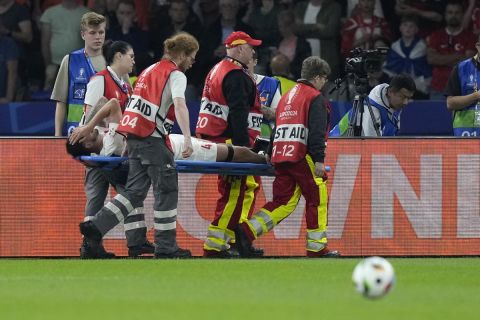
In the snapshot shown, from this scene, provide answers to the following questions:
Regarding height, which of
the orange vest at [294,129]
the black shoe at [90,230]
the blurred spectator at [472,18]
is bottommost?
the black shoe at [90,230]

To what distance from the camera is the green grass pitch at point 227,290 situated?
987 cm

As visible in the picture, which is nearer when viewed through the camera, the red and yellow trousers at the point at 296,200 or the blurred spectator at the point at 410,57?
the red and yellow trousers at the point at 296,200

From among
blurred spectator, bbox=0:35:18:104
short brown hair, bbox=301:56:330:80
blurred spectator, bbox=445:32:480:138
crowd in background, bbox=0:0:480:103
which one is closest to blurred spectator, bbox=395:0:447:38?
crowd in background, bbox=0:0:480:103

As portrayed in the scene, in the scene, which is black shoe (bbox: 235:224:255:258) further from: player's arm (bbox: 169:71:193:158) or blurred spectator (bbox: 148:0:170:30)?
blurred spectator (bbox: 148:0:170:30)

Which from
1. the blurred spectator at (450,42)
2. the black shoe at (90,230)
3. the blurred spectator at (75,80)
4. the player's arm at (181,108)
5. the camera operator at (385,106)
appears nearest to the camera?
the player's arm at (181,108)

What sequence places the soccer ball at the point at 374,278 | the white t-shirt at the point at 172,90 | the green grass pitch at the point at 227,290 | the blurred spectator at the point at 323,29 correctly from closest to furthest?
the green grass pitch at the point at 227,290 < the soccer ball at the point at 374,278 < the white t-shirt at the point at 172,90 < the blurred spectator at the point at 323,29

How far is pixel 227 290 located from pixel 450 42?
32.3 ft

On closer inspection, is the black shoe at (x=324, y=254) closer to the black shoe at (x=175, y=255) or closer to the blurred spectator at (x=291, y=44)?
the black shoe at (x=175, y=255)

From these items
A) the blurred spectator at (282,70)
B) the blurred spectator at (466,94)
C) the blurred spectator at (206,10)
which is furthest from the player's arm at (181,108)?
the blurred spectator at (206,10)

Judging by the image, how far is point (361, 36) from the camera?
2055 centimetres

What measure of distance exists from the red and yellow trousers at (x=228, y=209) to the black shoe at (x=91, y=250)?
1102 millimetres

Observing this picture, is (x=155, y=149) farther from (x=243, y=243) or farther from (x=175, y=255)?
(x=243, y=243)

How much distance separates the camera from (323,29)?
20672mm

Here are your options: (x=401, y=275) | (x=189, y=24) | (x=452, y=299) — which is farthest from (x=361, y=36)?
(x=452, y=299)
